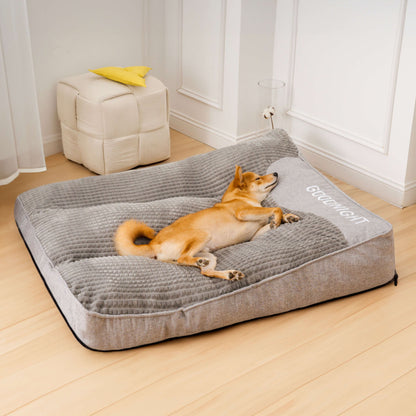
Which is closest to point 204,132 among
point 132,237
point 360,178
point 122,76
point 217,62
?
point 217,62

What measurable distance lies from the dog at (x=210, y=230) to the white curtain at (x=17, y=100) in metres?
0.87

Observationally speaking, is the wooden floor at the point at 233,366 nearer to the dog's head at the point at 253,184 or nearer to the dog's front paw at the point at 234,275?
the dog's front paw at the point at 234,275

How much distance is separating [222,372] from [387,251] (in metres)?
0.80

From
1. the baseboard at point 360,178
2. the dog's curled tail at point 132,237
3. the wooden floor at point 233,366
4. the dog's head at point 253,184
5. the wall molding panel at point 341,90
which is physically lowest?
the wooden floor at point 233,366

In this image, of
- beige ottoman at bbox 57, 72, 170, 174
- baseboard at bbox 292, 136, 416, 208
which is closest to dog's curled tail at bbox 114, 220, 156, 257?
beige ottoman at bbox 57, 72, 170, 174

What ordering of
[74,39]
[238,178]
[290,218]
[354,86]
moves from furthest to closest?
1. [74,39]
2. [354,86]
3. [238,178]
4. [290,218]

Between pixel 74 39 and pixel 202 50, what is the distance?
2.33 feet

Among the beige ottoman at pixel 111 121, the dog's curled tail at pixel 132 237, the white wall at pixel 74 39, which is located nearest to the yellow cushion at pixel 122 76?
the beige ottoman at pixel 111 121

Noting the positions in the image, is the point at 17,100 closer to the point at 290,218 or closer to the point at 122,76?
the point at 122,76

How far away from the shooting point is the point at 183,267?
7.20 ft

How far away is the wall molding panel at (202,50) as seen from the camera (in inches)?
132

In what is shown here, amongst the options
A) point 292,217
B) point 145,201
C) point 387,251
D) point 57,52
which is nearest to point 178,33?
point 57,52

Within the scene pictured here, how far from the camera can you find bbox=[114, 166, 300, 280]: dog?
2.23 m

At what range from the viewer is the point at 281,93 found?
3363 mm
